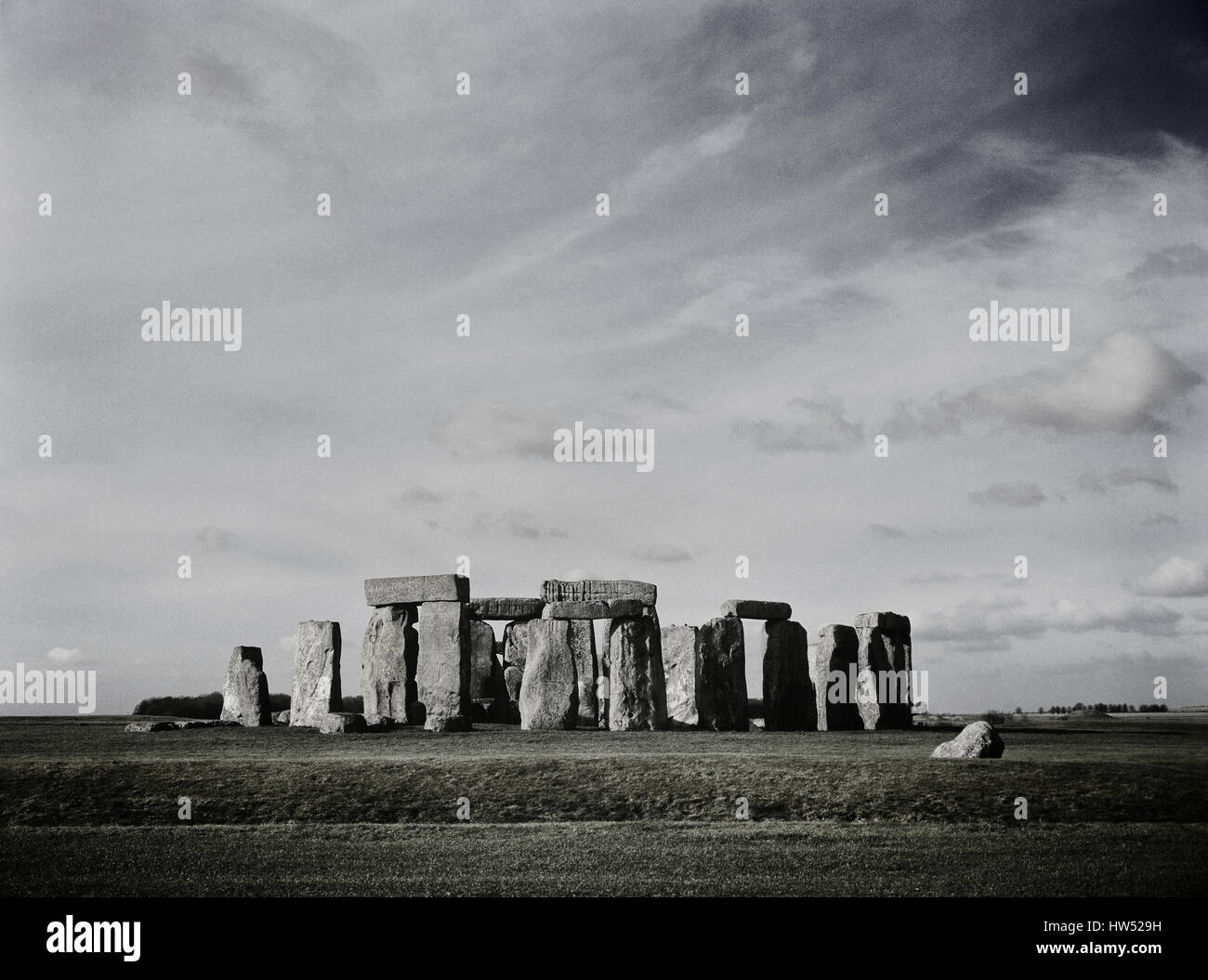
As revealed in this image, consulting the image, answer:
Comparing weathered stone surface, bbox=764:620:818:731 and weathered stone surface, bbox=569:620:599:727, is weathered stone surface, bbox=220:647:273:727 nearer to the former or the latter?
weathered stone surface, bbox=569:620:599:727

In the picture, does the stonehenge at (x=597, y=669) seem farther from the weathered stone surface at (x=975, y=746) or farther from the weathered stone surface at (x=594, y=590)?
the weathered stone surface at (x=975, y=746)

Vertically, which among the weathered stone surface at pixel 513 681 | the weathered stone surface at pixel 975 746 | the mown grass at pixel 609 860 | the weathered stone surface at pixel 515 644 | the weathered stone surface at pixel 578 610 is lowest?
the mown grass at pixel 609 860

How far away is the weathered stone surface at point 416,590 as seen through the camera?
913 inches

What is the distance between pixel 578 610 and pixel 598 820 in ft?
28.7

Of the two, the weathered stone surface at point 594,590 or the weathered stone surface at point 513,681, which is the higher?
the weathered stone surface at point 594,590

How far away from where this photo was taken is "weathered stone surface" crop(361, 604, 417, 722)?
77.3 ft

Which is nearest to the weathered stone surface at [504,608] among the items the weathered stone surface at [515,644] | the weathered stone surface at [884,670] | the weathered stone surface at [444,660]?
the weathered stone surface at [515,644]

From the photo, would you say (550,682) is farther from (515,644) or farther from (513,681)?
(515,644)

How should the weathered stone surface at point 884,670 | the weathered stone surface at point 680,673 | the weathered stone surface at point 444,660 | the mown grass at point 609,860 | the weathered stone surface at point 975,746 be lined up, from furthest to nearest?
the weathered stone surface at point 884,670
the weathered stone surface at point 680,673
the weathered stone surface at point 444,660
the weathered stone surface at point 975,746
the mown grass at point 609,860

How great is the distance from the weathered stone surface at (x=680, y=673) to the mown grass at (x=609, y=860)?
32.8 ft

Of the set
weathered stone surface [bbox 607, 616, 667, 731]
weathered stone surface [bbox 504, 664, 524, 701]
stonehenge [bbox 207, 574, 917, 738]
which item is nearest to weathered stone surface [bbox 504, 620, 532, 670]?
weathered stone surface [bbox 504, 664, 524, 701]

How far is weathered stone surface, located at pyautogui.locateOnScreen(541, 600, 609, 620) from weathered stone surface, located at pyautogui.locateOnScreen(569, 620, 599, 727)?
6.3 inches
